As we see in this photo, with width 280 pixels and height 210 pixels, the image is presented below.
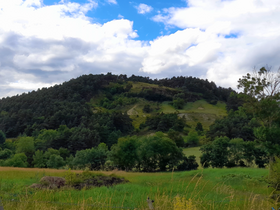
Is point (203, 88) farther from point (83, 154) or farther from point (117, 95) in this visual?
point (83, 154)

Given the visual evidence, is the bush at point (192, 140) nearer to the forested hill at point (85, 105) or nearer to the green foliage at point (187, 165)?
the forested hill at point (85, 105)

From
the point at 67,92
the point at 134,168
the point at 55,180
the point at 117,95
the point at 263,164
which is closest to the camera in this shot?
the point at 55,180

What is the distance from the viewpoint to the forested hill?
3903 inches

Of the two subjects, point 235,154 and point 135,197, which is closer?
point 135,197

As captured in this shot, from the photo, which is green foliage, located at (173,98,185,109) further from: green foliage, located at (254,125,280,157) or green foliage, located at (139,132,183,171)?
green foliage, located at (254,125,280,157)

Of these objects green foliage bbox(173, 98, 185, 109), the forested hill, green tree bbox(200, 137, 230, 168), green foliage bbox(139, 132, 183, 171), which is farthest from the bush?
green foliage bbox(173, 98, 185, 109)

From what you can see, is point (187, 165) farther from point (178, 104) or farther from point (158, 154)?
point (178, 104)

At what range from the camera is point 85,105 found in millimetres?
132750

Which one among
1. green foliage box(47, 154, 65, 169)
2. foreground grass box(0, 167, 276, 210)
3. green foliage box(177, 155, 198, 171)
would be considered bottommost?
green foliage box(47, 154, 65, 169)

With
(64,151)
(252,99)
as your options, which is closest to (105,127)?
(64,151)

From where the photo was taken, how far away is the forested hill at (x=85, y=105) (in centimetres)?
9912

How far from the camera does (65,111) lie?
111 m

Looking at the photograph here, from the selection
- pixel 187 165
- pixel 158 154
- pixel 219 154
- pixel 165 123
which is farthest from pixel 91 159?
pixel 165 123

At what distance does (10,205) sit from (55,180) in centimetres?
616
